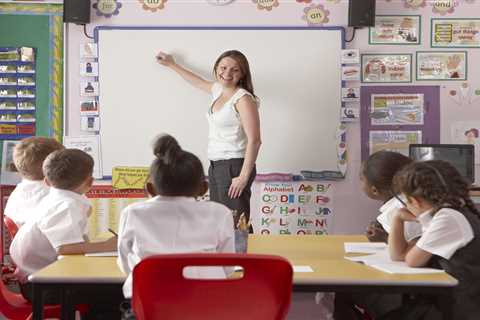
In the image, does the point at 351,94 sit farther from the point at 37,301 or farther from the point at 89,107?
the point at 37,301

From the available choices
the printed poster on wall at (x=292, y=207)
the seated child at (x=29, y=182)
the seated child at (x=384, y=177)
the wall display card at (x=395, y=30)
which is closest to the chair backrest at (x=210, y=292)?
the seated child at (x=384, y=177)

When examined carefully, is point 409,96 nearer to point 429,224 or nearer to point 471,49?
point 471,49

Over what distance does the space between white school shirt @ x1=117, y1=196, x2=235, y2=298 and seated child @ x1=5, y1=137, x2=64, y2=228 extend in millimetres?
1014

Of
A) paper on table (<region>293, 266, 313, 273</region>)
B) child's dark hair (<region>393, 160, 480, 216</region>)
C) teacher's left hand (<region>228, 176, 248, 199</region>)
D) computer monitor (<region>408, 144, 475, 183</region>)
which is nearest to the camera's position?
paper on table (<region>293, 266, 313, 273</region>)

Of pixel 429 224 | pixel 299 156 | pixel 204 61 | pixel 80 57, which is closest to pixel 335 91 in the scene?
pixel 299 156

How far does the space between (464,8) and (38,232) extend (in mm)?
3430

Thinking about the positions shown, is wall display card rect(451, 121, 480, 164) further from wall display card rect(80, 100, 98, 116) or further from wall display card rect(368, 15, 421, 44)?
wall display card rect(80, 100, 98, 116)

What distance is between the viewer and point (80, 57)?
4.55 meters

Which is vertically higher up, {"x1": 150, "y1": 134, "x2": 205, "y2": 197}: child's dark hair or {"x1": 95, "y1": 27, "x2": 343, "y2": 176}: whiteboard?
{"x1": 95, "y1": 27, "x2": 343, "y2": 176}: whiteboard

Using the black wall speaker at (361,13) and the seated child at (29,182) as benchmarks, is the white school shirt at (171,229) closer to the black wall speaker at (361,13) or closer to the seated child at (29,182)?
the seated child at (29,182)

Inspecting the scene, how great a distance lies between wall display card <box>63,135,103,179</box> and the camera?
4570mm

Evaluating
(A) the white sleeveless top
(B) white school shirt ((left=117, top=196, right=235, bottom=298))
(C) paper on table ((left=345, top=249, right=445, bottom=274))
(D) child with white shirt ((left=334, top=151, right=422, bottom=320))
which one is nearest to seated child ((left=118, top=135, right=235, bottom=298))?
(B) white school shirt ((left=117, top=196, right=235, bottom=298))

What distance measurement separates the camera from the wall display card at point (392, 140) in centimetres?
461

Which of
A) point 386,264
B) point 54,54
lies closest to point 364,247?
point 386,264
